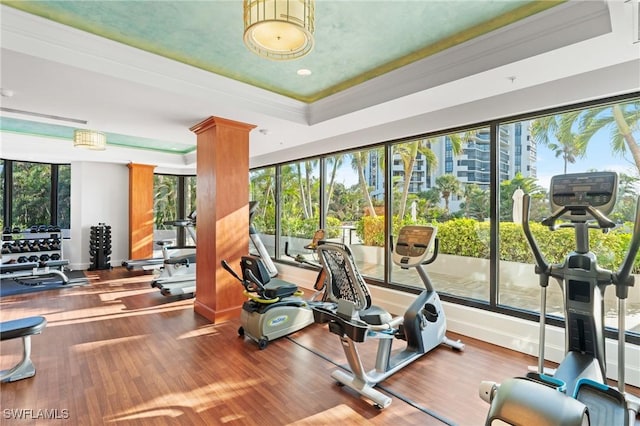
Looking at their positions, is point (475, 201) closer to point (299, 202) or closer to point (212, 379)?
point (212, 379)

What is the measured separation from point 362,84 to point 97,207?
299 inches

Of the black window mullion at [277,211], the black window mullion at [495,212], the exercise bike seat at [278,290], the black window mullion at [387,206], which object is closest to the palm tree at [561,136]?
the black window mullion at [495,212]

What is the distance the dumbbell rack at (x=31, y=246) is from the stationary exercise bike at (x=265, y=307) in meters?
5.10

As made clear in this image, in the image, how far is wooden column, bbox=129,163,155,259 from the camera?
27.8 feet

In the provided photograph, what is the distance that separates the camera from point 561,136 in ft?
11.4

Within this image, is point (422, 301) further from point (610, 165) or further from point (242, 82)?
point (242, 82)

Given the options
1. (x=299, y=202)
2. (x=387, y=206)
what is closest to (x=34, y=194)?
(x=299, y=202)

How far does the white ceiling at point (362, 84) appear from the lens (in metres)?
2.52

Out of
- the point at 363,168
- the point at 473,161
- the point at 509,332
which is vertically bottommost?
the point at 509,332

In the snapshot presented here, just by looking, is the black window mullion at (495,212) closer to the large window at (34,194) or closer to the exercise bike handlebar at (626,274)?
the exercise bike handlebar at (626,274)

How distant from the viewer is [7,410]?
8.08 feet

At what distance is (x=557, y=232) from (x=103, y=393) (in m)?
4.54

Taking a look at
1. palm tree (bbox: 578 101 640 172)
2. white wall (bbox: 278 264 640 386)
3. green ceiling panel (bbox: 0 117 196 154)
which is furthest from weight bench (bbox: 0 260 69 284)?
palm tree (bbox: 578 101 640 172)

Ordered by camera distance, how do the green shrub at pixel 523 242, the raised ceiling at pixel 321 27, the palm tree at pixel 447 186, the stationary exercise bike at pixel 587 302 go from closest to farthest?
the stationary exercise bike at pixel 587 302
the raised ceiling at pixel 321 27
the green shrub at pixel 523 242
the palm tree at pixel 447 186
